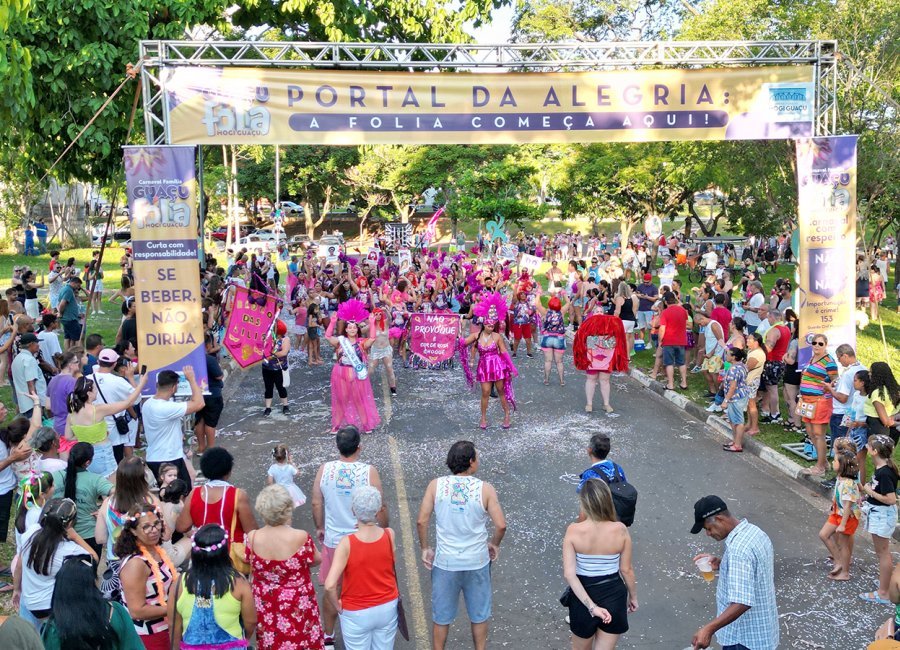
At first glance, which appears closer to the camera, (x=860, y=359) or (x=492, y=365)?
(x=492, y=365)

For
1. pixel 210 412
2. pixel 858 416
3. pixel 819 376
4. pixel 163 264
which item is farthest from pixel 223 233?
pixel 858 416

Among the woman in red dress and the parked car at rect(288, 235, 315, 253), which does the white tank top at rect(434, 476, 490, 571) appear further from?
the parked car at rect(288, 235, 315, 253)

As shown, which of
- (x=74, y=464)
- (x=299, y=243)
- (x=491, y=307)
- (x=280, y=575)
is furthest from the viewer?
(x=299, y=243)

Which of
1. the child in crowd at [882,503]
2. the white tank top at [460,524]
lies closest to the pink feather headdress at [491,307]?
the child in crowd at [882,503]

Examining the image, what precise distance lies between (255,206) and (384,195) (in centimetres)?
885

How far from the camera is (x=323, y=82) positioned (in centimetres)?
1098

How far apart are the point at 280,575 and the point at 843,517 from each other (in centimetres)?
486

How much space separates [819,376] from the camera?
30.9 feet

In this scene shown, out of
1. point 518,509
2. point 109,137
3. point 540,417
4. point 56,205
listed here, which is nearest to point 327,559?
point 518,509

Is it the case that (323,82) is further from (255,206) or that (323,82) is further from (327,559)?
(255,206)

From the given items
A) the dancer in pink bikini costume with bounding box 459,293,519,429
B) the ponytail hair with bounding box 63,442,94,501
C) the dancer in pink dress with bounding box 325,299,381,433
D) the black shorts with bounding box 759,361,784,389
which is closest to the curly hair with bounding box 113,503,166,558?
the ponytail hair with bounding box 63,442,94,501

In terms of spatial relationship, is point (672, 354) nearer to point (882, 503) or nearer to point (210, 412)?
point (882, 503)

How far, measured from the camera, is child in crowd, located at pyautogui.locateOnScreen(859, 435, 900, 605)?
646cm

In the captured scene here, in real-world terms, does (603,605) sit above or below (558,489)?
above
